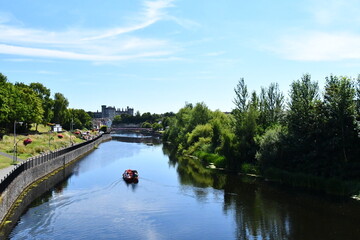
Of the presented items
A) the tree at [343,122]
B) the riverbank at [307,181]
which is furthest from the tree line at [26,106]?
the tree at [343,122]

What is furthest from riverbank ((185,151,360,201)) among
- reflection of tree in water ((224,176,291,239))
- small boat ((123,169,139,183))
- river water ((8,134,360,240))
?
small boat ((123,169,139,183))

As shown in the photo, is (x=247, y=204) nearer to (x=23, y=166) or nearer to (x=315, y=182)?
(x=315, y=182)

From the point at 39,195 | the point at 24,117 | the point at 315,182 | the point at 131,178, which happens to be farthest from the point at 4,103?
the point at 315,182

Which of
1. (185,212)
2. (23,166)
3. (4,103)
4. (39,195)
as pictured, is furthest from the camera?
(4,103)

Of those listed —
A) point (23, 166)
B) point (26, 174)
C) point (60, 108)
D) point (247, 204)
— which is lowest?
point (247, 204)

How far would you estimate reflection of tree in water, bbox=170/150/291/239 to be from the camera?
31.5 m

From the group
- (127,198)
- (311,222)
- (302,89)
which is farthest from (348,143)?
(127,198)

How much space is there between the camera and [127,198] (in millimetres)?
43875

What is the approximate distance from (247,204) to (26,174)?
28608 mm

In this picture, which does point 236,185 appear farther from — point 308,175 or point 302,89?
point 302,89

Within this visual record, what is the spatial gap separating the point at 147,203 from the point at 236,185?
16.2 metres

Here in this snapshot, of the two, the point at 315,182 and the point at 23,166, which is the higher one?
the point at 23,166

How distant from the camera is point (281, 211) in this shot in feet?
123

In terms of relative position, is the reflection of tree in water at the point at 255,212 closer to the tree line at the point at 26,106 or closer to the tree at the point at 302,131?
the tree at the point at 302,131
